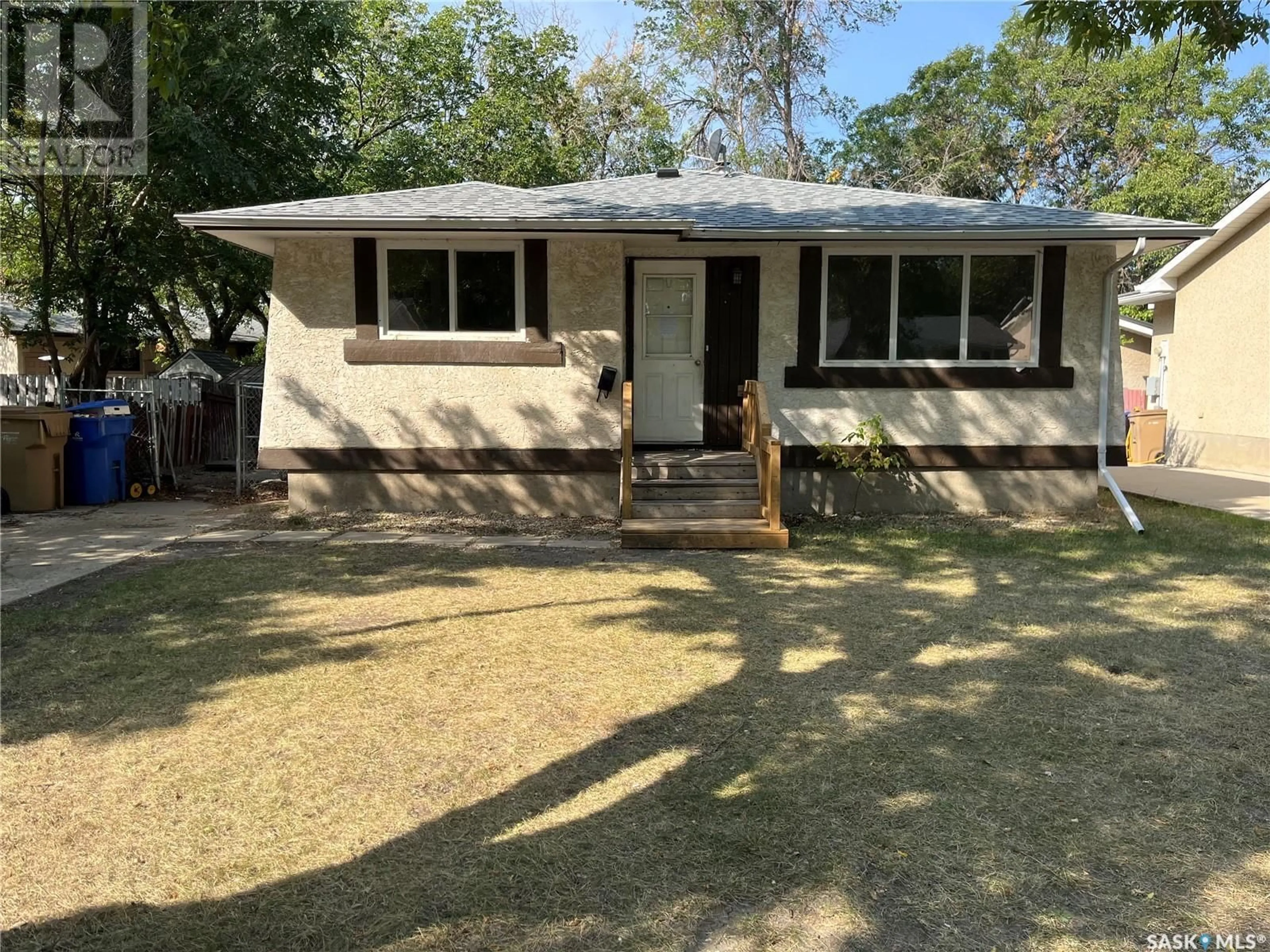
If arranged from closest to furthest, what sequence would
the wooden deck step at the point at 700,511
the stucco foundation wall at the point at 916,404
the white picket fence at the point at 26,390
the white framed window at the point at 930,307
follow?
the wooden deck step at the point at 700,511, the white framed window at the point at 930,307, the stucco foundation wall at the point at 916,404, the white picket fence at the point at 26,390

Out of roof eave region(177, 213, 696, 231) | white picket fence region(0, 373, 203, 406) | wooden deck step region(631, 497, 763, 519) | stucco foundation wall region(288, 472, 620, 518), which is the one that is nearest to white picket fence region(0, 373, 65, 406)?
white picket fence region(0, 373, 203, 406)

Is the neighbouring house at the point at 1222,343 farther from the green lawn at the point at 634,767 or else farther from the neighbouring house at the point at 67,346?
the neighbouring house at the point at 67,346

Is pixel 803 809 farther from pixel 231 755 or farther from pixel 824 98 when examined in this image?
pixel 824 98

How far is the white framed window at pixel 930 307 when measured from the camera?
10.1 metres

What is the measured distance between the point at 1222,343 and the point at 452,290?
44.8 ft

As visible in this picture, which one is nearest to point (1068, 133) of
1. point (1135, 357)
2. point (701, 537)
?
point (1135, 357)

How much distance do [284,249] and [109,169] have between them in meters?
5.71

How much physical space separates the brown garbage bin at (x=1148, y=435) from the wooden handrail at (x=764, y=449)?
11.0 metres

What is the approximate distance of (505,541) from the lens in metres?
8.94

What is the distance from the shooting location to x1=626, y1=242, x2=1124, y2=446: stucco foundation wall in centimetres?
1023

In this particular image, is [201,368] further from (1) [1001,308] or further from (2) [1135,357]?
(2) [1135,357]

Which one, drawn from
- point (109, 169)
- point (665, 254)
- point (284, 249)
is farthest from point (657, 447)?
point (109, 169)

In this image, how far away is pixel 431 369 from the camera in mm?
10078

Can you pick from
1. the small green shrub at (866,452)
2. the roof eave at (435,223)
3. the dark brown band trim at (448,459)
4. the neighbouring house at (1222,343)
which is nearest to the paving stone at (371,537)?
the dark brown band trim at (448,459)
